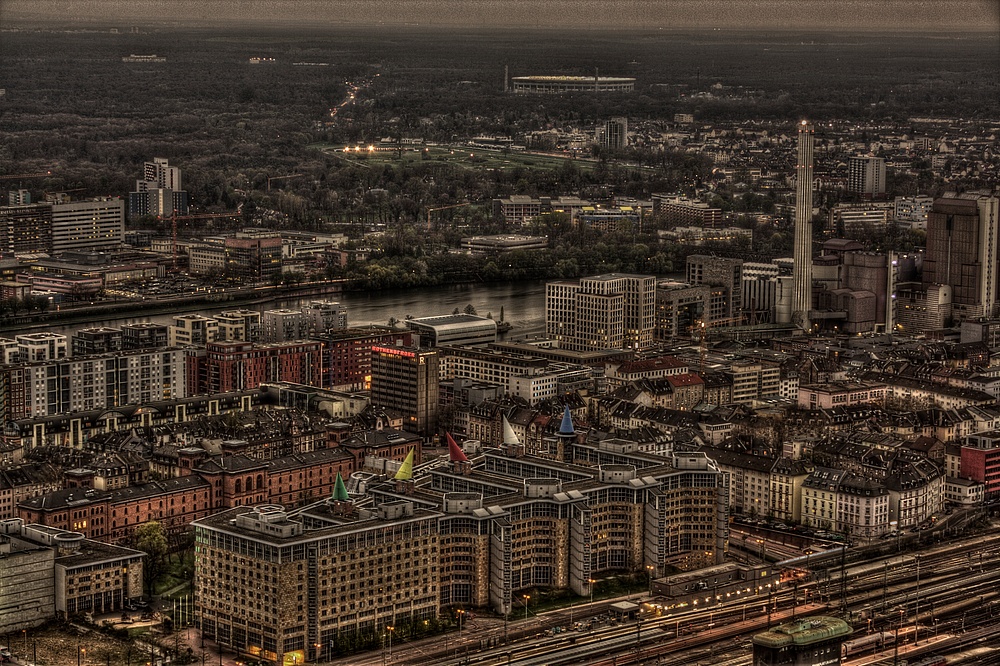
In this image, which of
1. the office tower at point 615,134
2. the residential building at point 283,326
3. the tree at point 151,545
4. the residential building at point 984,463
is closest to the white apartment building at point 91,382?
the residential building at point 283,326

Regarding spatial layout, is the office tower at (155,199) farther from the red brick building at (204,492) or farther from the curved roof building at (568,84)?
the curved roof building at (568,84)

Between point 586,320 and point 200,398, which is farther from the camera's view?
point 586,320

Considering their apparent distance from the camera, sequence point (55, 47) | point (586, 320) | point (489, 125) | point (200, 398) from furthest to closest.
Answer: point (55, 47) → point (489, 125) → point (586, 320) → point (200, 398)

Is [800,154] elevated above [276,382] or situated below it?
above

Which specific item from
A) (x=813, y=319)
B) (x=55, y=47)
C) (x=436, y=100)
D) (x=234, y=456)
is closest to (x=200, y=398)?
(x=234, y=456)

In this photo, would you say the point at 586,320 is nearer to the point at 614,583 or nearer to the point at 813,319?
the point at 813,319

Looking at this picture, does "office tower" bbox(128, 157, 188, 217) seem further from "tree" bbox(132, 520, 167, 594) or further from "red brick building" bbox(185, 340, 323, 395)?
"tree" bbox(132, 520, 167, 594)
